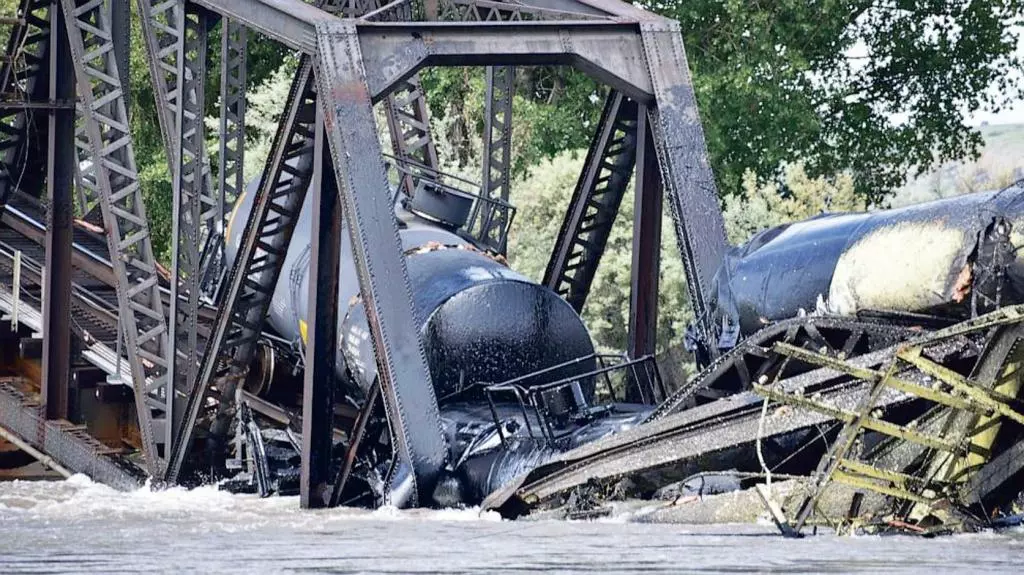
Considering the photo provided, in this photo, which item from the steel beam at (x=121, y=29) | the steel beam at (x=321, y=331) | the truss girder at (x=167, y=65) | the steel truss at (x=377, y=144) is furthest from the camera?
the steel beam at (x=121, y=29)

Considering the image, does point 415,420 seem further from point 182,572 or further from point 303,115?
point 182,572

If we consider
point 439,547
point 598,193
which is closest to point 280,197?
point 598,193

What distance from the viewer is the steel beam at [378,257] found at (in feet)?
56.3

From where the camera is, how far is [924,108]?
40.6m

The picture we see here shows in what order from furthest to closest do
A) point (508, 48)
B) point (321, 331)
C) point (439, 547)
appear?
point (508, 48), point (321, 331), point (439, 547)

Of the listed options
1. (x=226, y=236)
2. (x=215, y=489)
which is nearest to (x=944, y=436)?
(x=215, y=489)

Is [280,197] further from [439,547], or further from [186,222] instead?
[439,547]

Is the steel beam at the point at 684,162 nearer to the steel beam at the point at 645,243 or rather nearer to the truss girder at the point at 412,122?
the steel beam at the point at 645,243

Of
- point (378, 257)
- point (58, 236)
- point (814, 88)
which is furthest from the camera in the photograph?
point (814, 88)

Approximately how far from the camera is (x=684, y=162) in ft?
63.2

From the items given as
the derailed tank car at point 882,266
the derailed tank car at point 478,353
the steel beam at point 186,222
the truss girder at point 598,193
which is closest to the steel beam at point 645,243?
the truss girder at point 598,193

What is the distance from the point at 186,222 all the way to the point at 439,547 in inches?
387

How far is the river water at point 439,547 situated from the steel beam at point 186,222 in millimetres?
3589

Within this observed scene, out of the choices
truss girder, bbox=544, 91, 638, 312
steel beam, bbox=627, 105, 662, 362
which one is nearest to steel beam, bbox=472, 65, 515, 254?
truss girder, bbox=544, 91, 638, 312
